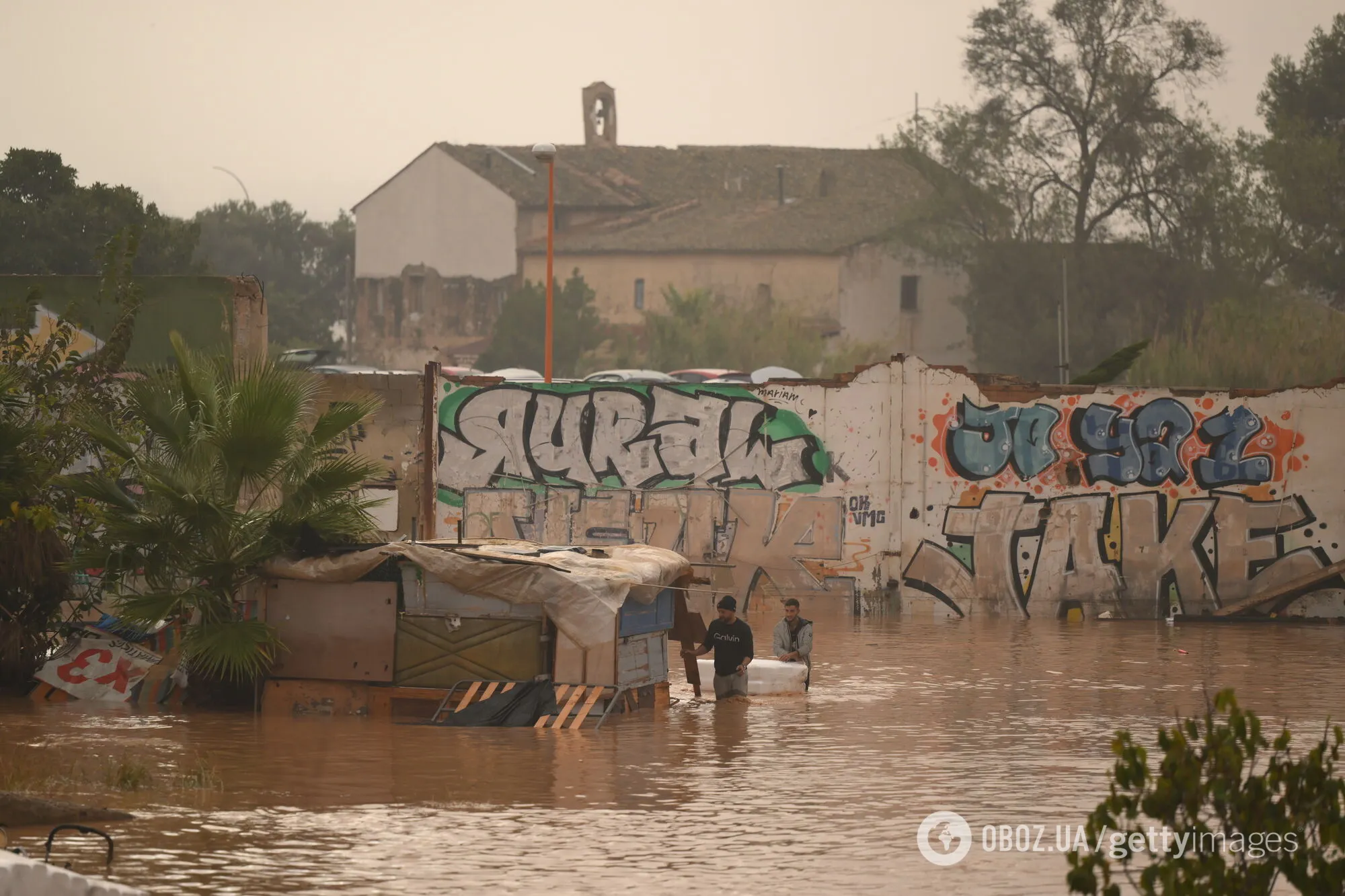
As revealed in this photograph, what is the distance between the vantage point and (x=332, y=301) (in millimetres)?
100875

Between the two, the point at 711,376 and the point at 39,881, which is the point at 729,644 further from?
the point at 711,376

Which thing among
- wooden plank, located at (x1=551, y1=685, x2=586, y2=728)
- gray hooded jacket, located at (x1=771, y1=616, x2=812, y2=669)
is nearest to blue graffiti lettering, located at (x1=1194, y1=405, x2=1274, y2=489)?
gray hooded jacket, located at (x1=771, y1=616, x2=812, y2=669)

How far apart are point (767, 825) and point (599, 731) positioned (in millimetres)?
4152


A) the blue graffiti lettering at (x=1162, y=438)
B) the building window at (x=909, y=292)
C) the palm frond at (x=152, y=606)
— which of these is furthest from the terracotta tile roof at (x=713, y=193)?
the palm frond at (x=152, y=606)

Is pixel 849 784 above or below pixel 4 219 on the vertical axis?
below

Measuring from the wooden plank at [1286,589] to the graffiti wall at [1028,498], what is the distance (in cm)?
21

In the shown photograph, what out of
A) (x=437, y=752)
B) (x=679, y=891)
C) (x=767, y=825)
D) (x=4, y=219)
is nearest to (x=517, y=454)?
(x=437, y=752)

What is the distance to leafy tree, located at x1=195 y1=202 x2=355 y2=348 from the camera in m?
98.9

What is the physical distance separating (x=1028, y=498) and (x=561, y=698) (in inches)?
484

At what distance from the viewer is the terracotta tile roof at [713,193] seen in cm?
6656

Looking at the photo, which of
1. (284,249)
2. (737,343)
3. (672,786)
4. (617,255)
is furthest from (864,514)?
(284,249)

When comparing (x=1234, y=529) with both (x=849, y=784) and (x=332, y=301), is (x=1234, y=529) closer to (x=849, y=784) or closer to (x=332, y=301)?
(x=849, y=784)

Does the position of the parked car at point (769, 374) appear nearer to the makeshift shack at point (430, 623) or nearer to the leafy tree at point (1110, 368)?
the leafy tree at point (1110, 368)

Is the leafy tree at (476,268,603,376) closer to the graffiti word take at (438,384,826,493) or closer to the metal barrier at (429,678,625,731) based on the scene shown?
the graffiti word take at (438,384,826,493)
